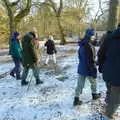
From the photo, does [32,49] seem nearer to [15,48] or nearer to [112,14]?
[15,48]

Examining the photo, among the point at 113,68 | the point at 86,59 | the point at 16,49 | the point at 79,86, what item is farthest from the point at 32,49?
the point at 113,68

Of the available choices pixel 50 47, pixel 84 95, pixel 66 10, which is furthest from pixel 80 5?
pixel 84 95

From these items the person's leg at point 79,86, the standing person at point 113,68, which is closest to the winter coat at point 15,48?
the person's leg at point 79,86

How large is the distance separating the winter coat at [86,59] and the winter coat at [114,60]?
1.36m

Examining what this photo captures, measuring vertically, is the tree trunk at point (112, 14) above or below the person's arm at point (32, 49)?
above

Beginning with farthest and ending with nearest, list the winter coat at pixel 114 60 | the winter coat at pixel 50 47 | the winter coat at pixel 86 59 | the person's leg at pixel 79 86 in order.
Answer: the winter coat at pixel 50 47 → the person's leg at pixel 79 86 → the winter coat at pixel 86 59 → the winter coat at pixel 114 60

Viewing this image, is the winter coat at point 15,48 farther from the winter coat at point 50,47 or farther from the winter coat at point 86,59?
the winter coat at point 50,47

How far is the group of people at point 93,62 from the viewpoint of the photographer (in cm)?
544

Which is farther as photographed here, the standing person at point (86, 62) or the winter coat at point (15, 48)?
the winter coat at point (15, 48)

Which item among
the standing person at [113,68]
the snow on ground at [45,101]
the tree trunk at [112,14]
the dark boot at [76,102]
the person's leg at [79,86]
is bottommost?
the snow on ground at [45,101]

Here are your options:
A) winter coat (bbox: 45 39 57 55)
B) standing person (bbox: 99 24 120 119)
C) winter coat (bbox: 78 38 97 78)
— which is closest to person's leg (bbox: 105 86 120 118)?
standing person (bbox: 99 24 120 119)

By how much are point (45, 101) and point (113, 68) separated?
287 centimetres

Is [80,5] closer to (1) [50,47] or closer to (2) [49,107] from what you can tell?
(1) [50,47]

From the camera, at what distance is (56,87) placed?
916 cm
